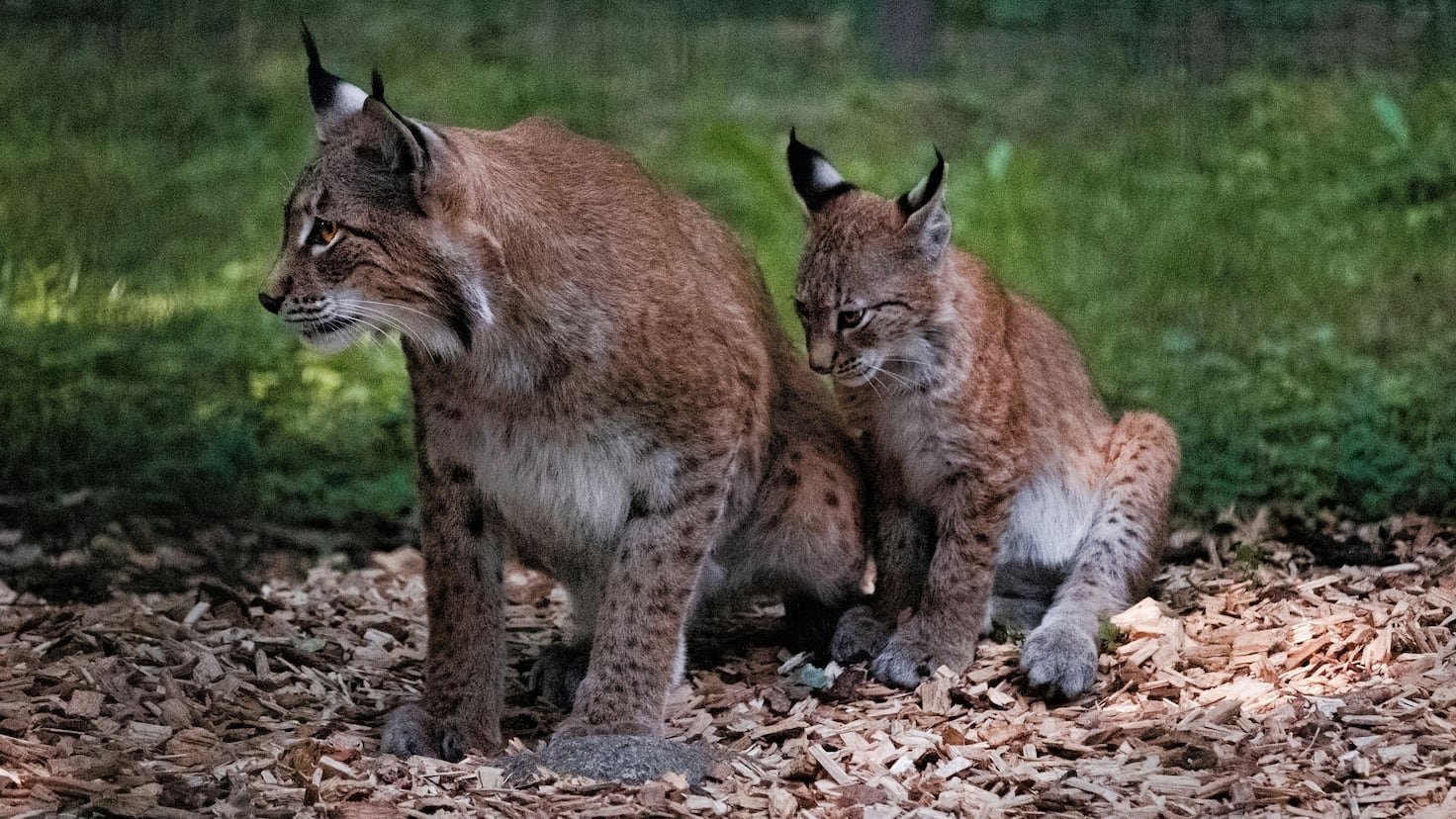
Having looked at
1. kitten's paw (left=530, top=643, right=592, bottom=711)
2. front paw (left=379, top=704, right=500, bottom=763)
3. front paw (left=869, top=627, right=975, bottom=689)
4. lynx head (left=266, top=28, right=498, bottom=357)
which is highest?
lynx head (left=266, top=28, right=498, bottom=357)

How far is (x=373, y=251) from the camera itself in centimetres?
418

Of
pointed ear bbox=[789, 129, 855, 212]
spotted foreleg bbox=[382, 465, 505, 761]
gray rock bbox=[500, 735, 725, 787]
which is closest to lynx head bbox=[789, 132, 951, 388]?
pointed ear bbox=[789, 129, 855, 212]

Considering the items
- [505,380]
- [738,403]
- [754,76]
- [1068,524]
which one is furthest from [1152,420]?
[754,76]

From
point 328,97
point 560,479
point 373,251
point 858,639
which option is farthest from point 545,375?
point 858,639

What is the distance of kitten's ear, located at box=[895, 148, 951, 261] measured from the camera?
505 centimetres

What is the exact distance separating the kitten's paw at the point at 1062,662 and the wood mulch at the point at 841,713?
62 mm

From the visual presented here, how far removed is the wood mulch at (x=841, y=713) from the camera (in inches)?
156

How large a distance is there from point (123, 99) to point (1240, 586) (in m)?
6.42

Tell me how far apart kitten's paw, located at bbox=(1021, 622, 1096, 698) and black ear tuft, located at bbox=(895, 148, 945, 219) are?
4.56ft

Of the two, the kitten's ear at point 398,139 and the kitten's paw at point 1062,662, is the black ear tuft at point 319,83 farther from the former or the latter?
the kitten's paw at point 1062,662

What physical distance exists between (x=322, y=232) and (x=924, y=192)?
1884mm

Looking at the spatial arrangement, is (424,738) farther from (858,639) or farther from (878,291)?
(878,291)

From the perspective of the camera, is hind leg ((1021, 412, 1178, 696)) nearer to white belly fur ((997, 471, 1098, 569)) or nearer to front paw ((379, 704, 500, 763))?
white belly fur ((997, 471, 1098, 569))

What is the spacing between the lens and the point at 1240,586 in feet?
18.2
